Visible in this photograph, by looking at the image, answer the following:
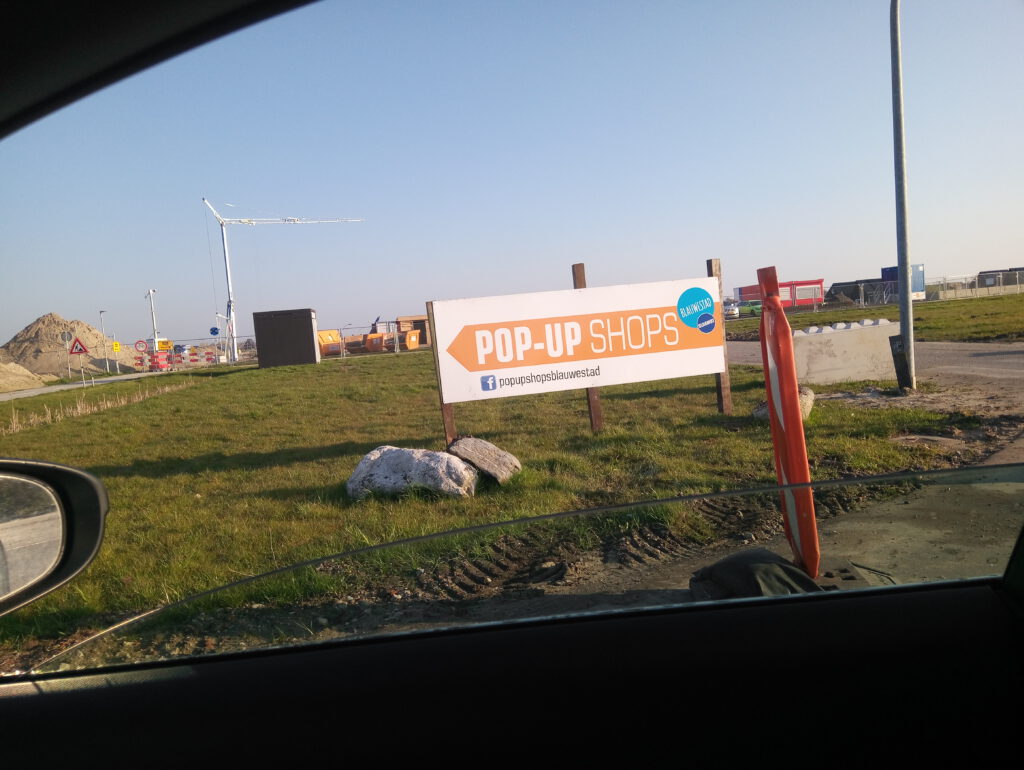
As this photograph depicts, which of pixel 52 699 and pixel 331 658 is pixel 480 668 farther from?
pixel 52 699

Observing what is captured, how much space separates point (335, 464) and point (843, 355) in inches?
336

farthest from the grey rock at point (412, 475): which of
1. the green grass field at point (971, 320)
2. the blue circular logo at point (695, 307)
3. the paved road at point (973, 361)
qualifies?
the green grass field at point (971, 320)

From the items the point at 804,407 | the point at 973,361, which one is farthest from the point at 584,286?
the point at 973,361

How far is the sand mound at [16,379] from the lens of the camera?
1050 inches

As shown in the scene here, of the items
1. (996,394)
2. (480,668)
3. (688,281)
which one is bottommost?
(996,394)

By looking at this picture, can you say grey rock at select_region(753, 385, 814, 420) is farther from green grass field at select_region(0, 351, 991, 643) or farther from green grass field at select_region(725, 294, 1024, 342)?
green grass field at select_region(725, 294, 1024, 342)

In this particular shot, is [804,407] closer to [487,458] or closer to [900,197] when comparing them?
[900,197]

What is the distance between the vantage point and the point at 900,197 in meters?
10.1

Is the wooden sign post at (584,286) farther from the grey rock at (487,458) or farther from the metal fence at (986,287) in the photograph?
the metal fence at (986,287)

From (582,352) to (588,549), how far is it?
6719 millimetres

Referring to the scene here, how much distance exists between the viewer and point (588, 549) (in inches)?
86.8

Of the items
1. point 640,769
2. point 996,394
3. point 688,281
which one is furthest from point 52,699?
point 996,394

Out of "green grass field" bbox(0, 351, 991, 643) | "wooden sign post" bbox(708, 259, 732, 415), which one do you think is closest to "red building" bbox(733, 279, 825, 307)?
"green grass field" bbox(0, 351, 991, 643)

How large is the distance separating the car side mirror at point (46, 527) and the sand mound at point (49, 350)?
118ft
